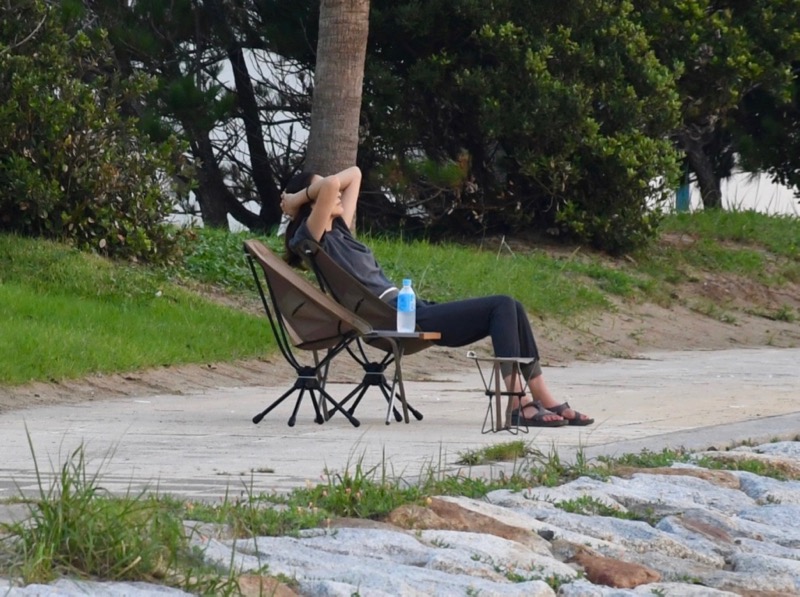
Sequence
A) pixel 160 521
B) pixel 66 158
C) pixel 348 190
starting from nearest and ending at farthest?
1. pixel 160 521
2. pixel 348 190
3. pixel 66 158

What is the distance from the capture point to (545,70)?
15945mm

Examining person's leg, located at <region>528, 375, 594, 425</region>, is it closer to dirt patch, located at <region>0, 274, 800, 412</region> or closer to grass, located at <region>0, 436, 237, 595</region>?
dirt patch, located at <region>0, 274, 800, 412</region>

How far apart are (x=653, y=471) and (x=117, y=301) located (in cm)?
668

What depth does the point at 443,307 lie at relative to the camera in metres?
7.79

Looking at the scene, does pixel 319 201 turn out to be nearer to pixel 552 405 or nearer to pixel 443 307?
pixel 443 307

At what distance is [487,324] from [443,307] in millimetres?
259

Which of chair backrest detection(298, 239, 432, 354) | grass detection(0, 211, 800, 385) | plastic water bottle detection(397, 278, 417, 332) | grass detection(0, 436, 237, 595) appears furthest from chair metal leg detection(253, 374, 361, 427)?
grass detection(0, 436, 237, 595)

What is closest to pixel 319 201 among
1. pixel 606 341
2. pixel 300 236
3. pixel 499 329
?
pixel 300 236

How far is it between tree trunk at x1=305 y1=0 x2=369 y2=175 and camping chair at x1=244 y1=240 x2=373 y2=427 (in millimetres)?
5824

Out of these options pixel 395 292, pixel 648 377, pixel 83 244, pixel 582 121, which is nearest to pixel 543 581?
pixel 395 292

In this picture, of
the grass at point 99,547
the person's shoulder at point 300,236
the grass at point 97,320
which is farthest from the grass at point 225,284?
the grass at point 99,547

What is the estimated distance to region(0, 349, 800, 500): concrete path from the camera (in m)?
5.63

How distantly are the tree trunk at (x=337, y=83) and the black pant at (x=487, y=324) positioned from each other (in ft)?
19.3

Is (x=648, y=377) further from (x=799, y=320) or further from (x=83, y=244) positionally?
(x=799, y=320)
